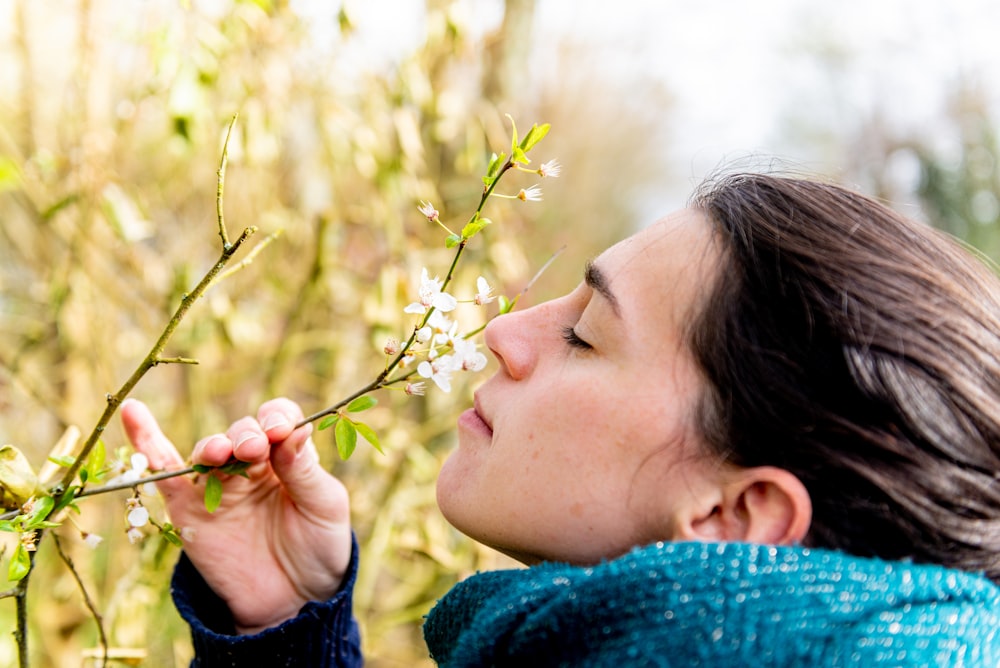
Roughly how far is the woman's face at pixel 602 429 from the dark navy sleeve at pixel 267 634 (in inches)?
13.2

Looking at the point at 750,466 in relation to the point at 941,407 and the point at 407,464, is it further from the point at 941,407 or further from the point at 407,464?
the point at 407,464

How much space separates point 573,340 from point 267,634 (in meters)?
0.56

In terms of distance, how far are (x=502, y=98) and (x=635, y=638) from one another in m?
1.96

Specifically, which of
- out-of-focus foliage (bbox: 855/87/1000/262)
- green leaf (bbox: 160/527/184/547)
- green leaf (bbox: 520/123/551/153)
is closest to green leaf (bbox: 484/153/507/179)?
green leaf (bbox: 520/123/551/153)

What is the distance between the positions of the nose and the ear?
0.79 ft

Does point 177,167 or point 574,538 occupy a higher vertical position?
point 574,538

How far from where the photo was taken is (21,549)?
30.6 inches

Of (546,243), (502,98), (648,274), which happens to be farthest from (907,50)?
(648,274)

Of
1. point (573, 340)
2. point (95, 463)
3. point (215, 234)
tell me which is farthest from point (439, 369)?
point (215, 234)

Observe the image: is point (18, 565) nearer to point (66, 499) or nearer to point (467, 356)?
point (66, 499)

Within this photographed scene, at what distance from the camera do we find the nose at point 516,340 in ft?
3.09

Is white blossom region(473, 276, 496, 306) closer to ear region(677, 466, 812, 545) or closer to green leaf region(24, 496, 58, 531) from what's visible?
ear region(677, 466, 812, 545)

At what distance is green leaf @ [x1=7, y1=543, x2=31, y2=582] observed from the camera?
2.52 ft

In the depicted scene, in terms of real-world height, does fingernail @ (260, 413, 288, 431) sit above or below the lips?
below
